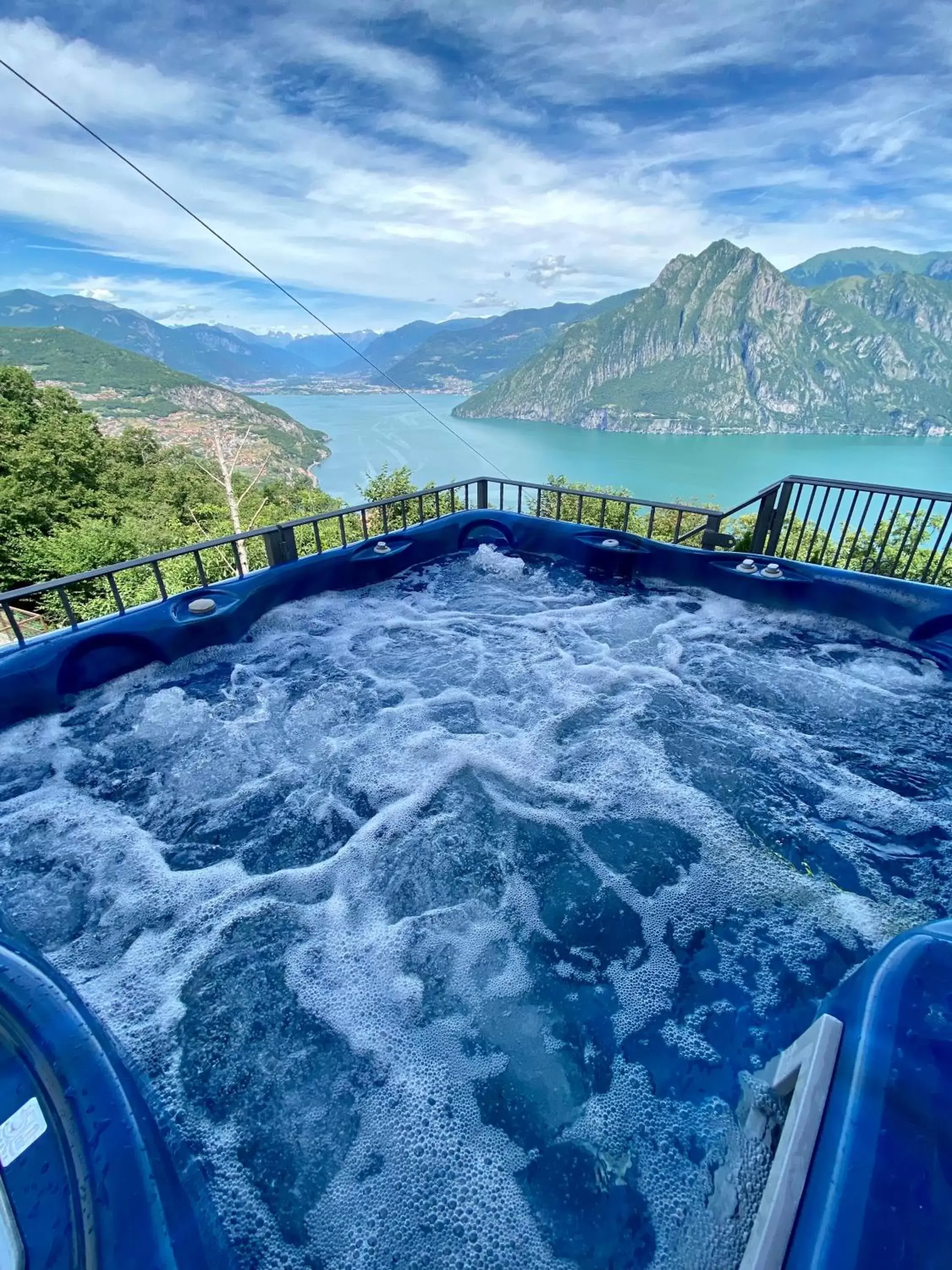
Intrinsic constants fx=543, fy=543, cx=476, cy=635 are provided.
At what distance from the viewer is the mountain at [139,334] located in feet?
419

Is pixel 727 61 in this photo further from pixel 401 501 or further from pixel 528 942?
pixel 528 942

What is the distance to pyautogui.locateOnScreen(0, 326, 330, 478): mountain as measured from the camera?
43281 mm

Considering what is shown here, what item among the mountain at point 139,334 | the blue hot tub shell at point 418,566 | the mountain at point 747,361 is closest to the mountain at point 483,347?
the mountain at point 747,361

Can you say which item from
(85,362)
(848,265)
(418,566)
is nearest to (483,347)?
(85,362)

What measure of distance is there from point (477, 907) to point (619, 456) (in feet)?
189

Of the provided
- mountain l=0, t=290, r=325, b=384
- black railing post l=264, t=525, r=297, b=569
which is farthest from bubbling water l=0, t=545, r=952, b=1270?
mountain l=0, t=290, r=325, b=384

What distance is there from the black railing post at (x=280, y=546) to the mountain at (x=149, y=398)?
3724 centimetres

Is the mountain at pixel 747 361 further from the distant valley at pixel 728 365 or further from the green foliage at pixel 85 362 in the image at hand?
the green foliage at pixel 85 362

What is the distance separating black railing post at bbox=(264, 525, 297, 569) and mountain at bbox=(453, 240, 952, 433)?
8261 cm

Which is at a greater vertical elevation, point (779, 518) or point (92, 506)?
point (779, 518)

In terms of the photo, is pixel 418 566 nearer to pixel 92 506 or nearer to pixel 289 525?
pixel 289 525

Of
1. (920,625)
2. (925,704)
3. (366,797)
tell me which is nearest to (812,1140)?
(366,797)

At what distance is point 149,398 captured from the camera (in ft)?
181

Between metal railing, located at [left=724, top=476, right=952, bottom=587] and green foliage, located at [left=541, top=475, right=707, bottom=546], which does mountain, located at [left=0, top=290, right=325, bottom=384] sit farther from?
metal railing, located at [left=724, top=476, right=952, bottom=587]
